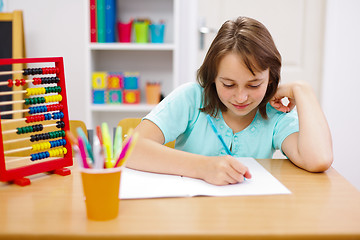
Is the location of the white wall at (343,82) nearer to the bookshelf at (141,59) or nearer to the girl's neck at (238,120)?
the bookshelf at (141,59)

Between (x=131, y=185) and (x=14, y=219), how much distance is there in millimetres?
282

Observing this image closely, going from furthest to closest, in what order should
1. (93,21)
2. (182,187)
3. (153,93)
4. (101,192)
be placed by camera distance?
(153,93), (93,21), (182,187), (101,192)

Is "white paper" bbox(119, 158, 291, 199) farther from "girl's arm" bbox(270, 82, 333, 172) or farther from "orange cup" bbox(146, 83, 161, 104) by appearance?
"orange cup" bbox(146, 83, 161, 104)

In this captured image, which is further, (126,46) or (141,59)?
(141,59)

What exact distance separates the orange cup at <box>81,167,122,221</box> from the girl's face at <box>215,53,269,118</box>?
0.57 meters

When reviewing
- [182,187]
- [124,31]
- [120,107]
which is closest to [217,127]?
[182,187]

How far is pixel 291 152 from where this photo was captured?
122 centimetres

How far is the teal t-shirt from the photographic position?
1.35m

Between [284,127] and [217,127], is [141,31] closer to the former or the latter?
[217,127]

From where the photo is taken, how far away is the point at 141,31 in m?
2.68

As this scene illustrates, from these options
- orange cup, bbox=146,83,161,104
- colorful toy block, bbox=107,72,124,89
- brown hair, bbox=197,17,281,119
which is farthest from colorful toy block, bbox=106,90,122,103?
brown hair, bbox=197,17,281,119

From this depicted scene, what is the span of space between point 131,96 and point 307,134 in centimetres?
169

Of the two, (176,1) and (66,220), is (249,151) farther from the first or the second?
(176,1)

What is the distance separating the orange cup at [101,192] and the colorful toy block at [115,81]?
78.6 inches
